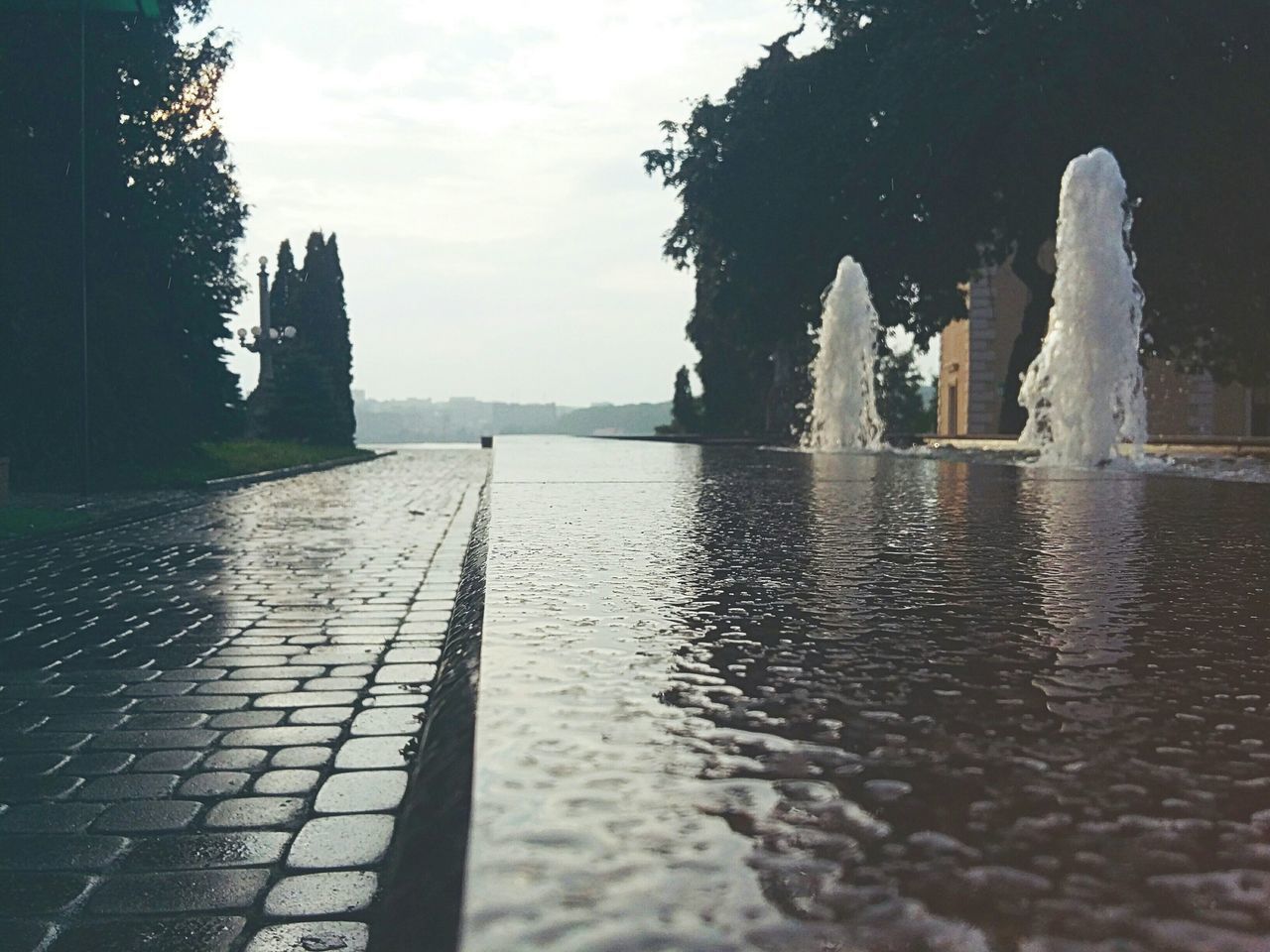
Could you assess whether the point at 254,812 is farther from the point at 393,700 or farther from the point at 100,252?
the point at 100,252

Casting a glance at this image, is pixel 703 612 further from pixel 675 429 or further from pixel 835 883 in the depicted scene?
pixel 675 429

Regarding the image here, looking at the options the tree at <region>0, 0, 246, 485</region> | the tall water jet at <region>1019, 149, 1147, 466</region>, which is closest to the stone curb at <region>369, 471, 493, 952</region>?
the tall water jet at <region>1019, 149, 1147, 466</region>

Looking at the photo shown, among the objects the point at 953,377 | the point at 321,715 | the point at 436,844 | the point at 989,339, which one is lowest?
the point at 321,715

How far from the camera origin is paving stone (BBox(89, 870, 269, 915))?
104 inches

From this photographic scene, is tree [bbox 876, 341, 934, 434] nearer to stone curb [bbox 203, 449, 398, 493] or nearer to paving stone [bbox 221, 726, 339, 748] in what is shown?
stone curb [bbox 203, 449, 398, 493]

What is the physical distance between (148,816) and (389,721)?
1.16m

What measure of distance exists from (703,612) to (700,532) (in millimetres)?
1792

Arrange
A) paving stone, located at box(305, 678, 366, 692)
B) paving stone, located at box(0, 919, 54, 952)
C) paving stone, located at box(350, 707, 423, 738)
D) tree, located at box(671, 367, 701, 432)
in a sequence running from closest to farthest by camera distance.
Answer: paving stone, located at box(0, 919, 54, 952) → paving stone, located at box(350, 707, 423, 738) → paving stone, located at box(305, 678, 366, 692) → tree, located at box(671, 367, 701, 432)

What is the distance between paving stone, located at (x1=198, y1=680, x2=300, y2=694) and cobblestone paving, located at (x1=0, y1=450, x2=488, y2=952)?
2 centimetres

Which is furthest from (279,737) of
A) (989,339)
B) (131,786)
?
(989,339)

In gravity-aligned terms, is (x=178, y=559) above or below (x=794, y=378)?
below

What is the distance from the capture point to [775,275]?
31.6 meters

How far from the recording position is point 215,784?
3619mm

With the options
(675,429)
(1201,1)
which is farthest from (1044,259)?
(1201,1)
